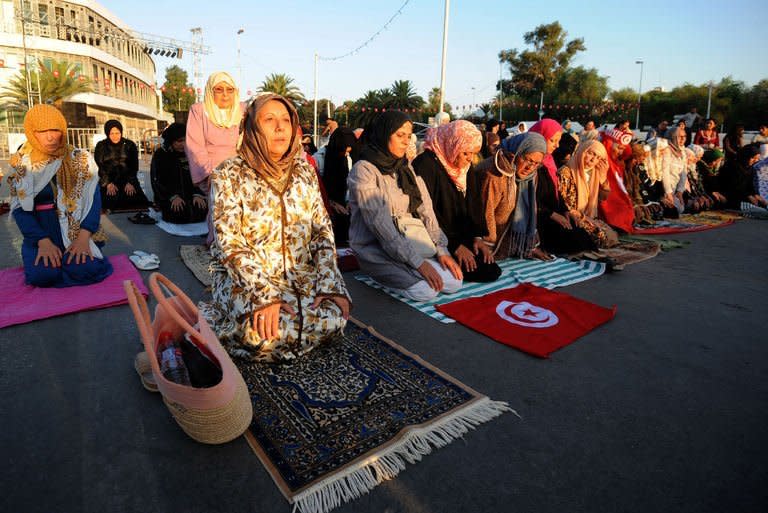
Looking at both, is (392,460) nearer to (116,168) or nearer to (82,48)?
(116,168)

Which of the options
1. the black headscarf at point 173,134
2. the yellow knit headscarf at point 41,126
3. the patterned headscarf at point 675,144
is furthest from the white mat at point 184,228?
the patterned headscarf at point 675,144

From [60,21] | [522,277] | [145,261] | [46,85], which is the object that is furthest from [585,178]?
[60,21]

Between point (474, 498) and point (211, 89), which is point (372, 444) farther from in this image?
point (211, 89)

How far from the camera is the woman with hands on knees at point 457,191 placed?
388 centimetres

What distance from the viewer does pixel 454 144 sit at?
391 cm

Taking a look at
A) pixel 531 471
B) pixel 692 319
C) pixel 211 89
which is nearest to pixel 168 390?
pixel 531 471

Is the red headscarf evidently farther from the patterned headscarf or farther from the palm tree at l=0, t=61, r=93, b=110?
the palm tree at l=0, t=61, r=93, b=110

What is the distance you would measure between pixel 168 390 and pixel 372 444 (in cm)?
77

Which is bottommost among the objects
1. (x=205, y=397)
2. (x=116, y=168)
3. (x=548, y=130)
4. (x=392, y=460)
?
(x=392, y=460)

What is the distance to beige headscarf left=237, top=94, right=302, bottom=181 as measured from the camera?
94.3 inches

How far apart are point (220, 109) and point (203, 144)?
0.40m

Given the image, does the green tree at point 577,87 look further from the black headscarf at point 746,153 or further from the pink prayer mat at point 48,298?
the pink prayer mat at point 48,298

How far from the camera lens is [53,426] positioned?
1879mm

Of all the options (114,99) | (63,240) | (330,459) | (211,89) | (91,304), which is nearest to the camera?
(330,459)
